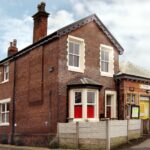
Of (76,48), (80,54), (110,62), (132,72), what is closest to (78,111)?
(80,54)

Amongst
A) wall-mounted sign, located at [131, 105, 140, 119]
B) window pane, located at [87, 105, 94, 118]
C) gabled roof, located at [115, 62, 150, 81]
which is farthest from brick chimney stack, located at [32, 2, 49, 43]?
wall-mounted sign, located at [131, 105, 140, 119]

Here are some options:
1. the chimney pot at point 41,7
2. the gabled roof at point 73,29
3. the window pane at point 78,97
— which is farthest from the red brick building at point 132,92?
the chimney pot at point 41,7

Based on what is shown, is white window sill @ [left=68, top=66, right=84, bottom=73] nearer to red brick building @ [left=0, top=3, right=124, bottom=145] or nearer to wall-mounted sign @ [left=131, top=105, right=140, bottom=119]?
red brick building @ [left=0, top=3, right=124, bottom=145]

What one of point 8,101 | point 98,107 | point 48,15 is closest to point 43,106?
point 98,107

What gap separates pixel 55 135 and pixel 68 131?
124cm

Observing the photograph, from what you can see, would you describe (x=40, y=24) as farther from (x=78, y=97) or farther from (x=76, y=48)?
(x=78, y=97)

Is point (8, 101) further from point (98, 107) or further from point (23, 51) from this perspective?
point (98, 107)

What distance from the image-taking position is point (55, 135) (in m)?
23.3

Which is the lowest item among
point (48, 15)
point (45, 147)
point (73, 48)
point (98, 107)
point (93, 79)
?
point (45, 147)

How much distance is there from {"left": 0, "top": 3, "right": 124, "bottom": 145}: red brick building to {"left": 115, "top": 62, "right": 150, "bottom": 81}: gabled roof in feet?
2.64

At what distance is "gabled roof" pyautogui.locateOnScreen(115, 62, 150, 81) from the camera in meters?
27.0

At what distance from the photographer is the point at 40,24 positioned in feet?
95.7

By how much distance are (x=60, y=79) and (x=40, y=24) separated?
7.01 meters

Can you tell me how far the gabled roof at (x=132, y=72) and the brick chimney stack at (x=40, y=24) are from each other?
682 cm
